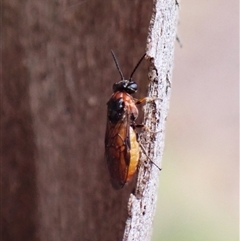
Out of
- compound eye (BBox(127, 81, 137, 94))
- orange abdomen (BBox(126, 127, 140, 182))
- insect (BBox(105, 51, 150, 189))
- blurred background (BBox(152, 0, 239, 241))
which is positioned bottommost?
orange abdomen (BBox(126, 127, 140, 182))

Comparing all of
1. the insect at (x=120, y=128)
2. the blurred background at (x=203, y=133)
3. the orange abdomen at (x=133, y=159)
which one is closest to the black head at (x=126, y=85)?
the insect at (x=120, y=128)

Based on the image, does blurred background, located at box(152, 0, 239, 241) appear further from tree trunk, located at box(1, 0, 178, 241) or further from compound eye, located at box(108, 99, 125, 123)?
compound eye, located at box(108, 99, 125, 123)

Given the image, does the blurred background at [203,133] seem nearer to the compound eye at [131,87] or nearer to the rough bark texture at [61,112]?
the rough bark texture at [61,112]

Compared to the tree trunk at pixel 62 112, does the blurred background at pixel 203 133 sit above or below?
above

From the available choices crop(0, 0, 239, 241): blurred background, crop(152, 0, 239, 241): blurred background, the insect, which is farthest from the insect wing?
crop(152, 0, 239, 241): blurred background

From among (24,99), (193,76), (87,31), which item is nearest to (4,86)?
(24,99)

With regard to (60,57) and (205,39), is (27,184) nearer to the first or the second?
(60,57)
